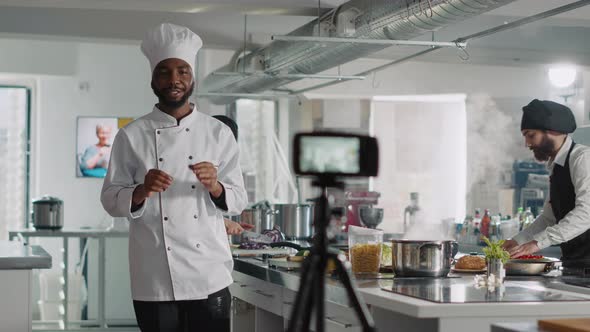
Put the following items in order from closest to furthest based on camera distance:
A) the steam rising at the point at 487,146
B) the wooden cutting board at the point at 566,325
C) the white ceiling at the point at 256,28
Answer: the wooden cutting board at the point at 566,325 → the white ceiling at the point at 256,28 → the steam rising at the point at 487,146

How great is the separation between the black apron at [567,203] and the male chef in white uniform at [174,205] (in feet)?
5.98

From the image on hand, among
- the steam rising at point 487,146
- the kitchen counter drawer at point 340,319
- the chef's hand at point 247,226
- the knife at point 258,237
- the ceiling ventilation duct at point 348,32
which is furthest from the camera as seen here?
the steam rising at point 487,146

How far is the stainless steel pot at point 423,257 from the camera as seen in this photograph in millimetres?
3383

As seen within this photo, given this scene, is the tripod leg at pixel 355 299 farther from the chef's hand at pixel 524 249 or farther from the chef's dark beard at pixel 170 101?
the chef's hand at pixel 524 249

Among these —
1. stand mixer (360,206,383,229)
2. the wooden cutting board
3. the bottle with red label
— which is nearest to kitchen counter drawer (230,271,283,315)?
the wooden cutting board

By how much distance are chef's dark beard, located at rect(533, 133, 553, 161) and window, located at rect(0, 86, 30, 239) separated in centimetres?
903

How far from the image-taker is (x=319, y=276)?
1.80 meters

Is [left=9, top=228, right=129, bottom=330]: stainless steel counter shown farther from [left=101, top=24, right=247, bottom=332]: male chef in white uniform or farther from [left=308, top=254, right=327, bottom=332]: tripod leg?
[left=308, top=254, right=327, bottom=332]: tripod leg

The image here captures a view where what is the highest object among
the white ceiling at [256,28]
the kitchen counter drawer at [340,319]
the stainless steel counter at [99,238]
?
the white ceiling at [256,28]

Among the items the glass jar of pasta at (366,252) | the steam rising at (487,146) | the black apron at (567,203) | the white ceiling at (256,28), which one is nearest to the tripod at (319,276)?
the glass jar of pasta at (366,252)

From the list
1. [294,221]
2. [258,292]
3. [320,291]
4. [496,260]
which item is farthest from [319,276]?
[294,221]

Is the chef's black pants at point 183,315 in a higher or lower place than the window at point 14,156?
lower

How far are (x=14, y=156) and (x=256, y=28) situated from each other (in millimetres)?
4843

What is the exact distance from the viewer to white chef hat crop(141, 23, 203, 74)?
292 centimetres
